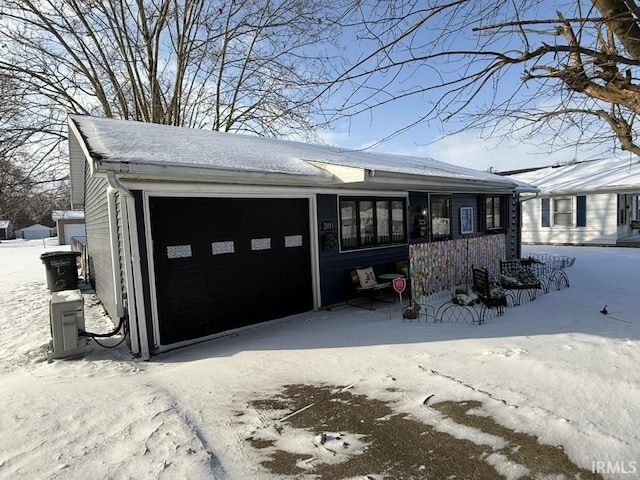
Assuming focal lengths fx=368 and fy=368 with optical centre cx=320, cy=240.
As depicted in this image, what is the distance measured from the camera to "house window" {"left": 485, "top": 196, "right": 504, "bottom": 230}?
11.2 meters

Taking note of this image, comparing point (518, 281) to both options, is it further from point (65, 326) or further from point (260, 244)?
point (65, 326)

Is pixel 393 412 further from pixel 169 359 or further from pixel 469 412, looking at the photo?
pixel 169 359

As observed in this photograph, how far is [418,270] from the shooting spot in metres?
7.19

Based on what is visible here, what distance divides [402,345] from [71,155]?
8.73 metres

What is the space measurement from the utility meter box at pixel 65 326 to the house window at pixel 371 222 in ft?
15.2

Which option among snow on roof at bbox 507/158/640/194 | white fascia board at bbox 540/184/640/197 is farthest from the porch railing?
white fascia board at bbox 540/184/640/197

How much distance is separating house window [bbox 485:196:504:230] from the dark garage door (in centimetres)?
684

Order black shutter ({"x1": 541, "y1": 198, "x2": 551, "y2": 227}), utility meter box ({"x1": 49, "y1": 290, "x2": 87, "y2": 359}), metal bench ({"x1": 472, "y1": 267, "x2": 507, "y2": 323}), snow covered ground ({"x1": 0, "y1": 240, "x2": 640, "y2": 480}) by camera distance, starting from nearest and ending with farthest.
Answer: snow covered ground ({"x1": 0, "y1": 240, "x2": 640, "y2": 480}), utility meter box ({"x1": 49, "y1": 290, "x2": 87, "y2": 359}), metal bench ({"x1": 472, "y1": 267, "x2": 507, "y2": 323}), black shutter ({"x1": 541, "y1": 198, "x2": 551, "y2": 227})

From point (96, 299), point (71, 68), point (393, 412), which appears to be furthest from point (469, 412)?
point (71, 68)

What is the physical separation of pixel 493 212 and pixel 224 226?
29.3 feet

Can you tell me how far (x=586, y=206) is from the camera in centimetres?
1631

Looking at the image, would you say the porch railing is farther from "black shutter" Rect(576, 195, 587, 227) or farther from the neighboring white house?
"black shutter" Rect(576, 195, 587, 227)

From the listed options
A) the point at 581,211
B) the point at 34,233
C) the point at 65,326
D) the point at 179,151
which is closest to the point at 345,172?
the point at 179,151

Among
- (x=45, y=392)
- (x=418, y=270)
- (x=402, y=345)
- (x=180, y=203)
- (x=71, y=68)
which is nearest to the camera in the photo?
(x=45, y=392)
